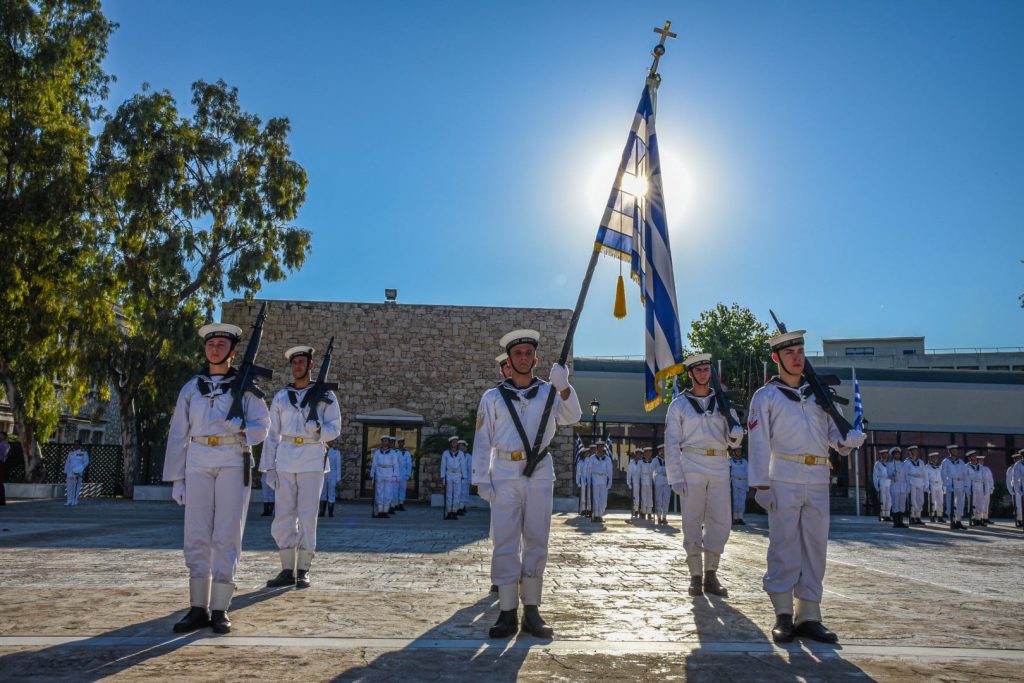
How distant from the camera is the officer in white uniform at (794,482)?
5176 mm

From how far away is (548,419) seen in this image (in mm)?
5559

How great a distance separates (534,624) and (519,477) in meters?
0.97

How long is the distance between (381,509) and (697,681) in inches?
634

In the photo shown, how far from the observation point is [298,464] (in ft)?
24.5

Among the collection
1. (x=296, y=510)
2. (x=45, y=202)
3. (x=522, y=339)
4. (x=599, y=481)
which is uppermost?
(x=45, y=202)

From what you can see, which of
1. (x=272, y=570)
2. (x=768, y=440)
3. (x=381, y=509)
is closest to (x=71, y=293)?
(x=381, y=509)

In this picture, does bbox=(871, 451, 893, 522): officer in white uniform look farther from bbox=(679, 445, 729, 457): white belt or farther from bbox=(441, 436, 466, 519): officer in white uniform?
bbox=(679, 445, 729, 457): white belt

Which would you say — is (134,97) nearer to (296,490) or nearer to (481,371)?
(481,371)

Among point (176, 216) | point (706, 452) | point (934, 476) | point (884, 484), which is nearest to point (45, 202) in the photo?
point (176, 216)

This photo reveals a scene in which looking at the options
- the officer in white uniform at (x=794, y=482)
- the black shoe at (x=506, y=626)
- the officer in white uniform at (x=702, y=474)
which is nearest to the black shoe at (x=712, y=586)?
the officer in white uniform at (x=702, y=474)

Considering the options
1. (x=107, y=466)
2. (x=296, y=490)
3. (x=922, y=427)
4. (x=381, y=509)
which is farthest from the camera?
(x=922, y=427)

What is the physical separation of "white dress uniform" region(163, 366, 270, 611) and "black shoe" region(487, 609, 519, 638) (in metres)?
1.79

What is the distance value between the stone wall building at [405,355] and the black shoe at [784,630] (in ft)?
74.6

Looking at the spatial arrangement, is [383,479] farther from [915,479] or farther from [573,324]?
[915,479]
